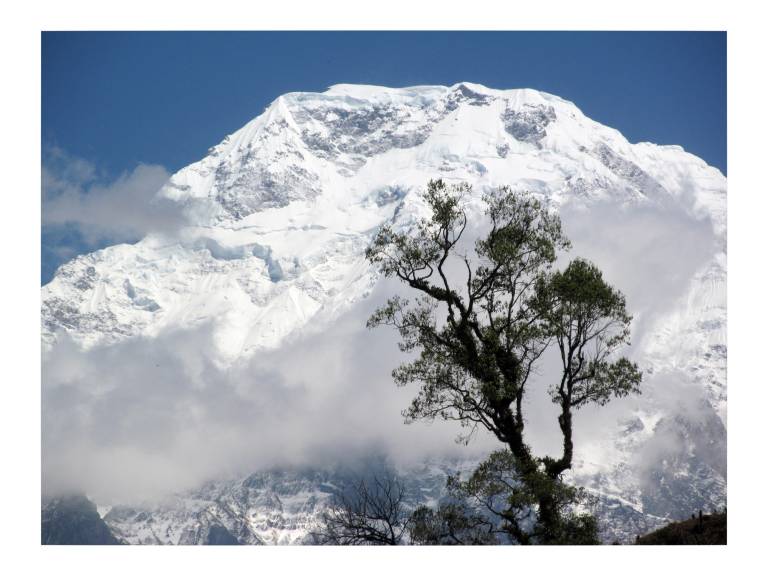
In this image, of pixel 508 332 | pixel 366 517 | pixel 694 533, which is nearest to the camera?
pixel 366 517

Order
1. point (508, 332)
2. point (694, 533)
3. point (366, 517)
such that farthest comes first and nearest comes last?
point (694, 533)
point (508, 332)
point (366, 517)

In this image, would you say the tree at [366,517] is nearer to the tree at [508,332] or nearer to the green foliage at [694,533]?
the tree at [508,332]

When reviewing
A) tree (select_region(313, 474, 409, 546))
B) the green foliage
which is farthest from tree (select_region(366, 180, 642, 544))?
the green foliage

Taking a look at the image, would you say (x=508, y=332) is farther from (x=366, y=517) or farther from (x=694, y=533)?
(x=694, y=533)

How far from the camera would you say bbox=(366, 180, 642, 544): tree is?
78.6 feet

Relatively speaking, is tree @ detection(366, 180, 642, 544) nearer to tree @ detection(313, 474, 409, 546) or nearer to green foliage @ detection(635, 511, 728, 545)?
tree @ detection(313, 474, 409, 546)

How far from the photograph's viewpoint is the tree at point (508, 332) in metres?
24.0

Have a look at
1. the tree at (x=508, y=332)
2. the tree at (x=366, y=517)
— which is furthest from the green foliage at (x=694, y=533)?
the tree at (x=366, y=517)

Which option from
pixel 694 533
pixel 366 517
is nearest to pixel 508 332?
pixel 366 517

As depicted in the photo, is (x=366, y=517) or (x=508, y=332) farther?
(x=508, y=332)

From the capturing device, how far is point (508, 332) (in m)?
24.6

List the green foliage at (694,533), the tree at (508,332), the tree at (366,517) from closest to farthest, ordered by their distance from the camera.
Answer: the tree at (366,517) < the tree at (508,332) < the green foliage at (694,533)
